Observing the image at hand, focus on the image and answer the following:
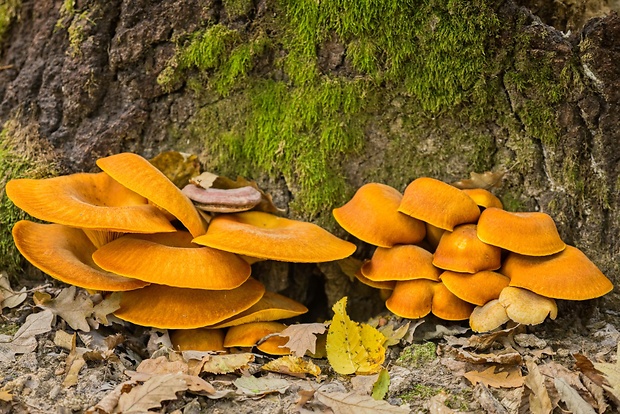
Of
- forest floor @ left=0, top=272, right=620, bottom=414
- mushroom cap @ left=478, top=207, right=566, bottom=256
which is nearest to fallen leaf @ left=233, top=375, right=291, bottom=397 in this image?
forest floor @ left=0, top=272, right=620, bottom=414

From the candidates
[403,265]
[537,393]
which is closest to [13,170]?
[403,265]

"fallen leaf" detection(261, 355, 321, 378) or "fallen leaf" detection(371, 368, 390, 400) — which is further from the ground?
"fallen leaf" detection(371, 368, 390, 400)

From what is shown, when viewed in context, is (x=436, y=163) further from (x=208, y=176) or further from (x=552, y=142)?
(x=208, y=176)

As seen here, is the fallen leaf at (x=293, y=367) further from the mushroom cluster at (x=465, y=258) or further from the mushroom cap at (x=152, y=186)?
the mushroom cap at (x=152, y=186)

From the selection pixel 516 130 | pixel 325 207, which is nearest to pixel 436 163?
pixel 516 130

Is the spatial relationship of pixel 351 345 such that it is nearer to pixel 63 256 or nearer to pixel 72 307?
pixel 72 307

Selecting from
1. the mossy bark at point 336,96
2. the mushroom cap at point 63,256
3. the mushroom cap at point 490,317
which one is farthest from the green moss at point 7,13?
the mushroom cap at point 490,317

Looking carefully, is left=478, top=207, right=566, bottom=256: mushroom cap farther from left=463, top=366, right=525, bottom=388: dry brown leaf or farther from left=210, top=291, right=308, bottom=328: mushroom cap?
left=210, top=291, right=308, bottom=328: mushroom cap
